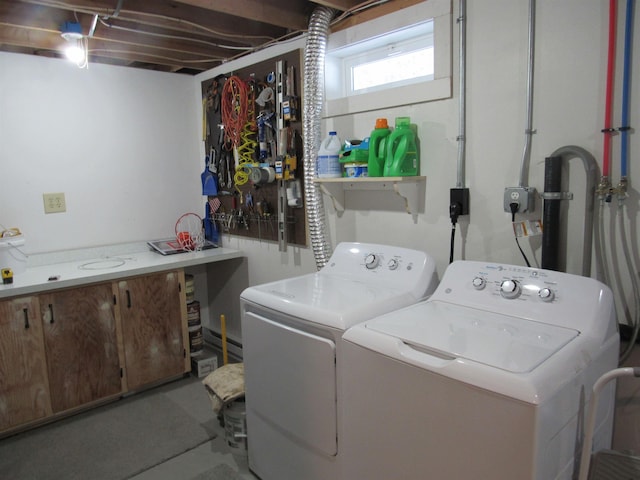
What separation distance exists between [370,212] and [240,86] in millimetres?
1364

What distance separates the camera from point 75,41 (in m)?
2.55

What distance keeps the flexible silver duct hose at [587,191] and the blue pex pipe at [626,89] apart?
9cm

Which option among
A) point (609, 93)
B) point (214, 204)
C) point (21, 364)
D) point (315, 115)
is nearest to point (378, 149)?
point (315, 115)

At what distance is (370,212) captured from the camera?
7.98 feet

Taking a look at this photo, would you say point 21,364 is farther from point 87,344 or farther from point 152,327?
point 152,327

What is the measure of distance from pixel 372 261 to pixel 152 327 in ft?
5.52

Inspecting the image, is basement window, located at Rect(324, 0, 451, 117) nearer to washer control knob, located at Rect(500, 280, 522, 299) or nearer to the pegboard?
the pegboard

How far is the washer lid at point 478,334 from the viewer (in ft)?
3.97

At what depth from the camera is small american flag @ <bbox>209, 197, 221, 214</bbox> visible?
3531 mm

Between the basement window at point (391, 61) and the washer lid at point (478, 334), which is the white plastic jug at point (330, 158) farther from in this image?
the washer lid at point (478, 334)

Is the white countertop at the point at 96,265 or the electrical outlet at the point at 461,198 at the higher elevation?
the electrical outlet at the point at 461,198

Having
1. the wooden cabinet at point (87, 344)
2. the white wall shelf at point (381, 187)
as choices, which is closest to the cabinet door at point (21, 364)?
the wooden cabinet at point (87, 344)

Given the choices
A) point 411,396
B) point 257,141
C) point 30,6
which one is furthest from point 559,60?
point 30,6

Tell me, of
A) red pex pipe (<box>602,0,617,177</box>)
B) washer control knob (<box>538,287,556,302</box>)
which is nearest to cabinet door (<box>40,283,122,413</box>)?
washer control knob (<box>538,287,556,302</box>)
